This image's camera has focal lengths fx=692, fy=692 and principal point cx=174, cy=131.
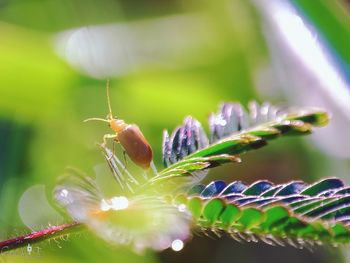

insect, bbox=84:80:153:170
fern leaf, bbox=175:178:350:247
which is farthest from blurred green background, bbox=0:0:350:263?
fern leaf, bbox=175:178:350:247

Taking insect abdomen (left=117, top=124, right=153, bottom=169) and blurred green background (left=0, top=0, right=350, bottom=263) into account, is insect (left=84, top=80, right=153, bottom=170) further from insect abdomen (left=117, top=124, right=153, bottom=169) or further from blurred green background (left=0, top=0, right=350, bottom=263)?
blurred green background (left=0, top=0, right=350, bottom=263)

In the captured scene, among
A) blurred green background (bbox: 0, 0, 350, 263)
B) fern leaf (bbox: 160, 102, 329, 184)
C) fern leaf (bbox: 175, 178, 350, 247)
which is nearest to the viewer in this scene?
fern leaf (bbox: 175, 178, 350, 247)

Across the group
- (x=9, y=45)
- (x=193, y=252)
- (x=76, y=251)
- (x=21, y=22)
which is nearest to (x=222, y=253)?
(x=193, y=252)

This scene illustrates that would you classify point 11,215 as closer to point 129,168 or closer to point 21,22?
point 129,168

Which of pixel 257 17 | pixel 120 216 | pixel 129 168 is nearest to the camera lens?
pixel 120 216

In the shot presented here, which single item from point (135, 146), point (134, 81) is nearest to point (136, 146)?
point (135, 146)

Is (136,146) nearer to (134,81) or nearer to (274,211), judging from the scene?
(274,211)
